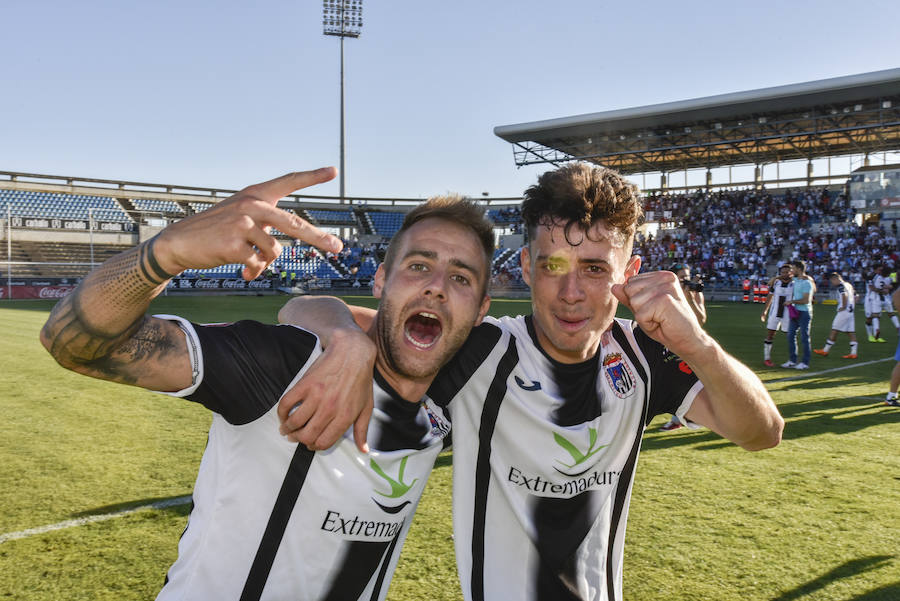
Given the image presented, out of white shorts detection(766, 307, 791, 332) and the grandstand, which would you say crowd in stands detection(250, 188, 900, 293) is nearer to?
the grandstand

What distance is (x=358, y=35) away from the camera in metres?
57.4

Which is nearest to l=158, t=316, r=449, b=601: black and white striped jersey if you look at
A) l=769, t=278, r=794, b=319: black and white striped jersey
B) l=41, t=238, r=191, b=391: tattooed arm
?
l=41, t=238, r=191, b=391: tattooed arm

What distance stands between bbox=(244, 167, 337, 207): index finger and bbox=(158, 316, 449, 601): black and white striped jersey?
0.44 m

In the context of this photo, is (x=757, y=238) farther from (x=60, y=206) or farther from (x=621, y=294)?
(x=60, y=206)

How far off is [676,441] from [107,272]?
6.18 metres

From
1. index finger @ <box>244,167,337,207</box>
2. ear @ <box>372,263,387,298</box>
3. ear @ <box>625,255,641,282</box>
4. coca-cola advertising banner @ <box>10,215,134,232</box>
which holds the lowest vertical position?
ear @ <box>372,263,387,298</box>

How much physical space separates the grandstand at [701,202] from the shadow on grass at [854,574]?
3238 centimetres

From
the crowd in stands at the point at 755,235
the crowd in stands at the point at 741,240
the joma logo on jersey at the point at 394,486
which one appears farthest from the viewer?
the crowd in stands at the point at 755,235

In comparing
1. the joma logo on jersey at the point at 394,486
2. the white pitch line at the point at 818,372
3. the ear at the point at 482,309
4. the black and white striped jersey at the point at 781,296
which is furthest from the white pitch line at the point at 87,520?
the black and white striped jersey at the point at 781,296

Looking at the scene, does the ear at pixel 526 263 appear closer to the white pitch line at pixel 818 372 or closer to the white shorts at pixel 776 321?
the white pitch line at pixel 818 372

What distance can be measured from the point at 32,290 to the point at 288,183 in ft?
134

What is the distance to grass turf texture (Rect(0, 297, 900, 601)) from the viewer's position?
3395 mm

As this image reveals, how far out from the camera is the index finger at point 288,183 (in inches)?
61.9

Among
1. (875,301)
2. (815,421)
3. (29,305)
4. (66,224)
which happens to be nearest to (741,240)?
(875,301)
